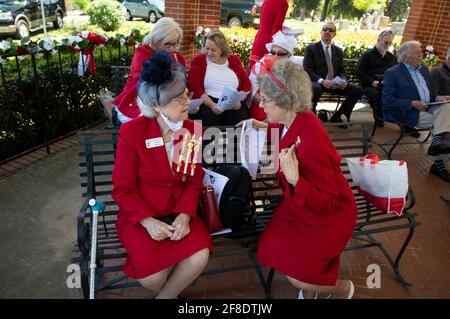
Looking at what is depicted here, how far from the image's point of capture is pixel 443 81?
500 centimetres

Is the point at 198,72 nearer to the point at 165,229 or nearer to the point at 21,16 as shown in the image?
the point at 165,229

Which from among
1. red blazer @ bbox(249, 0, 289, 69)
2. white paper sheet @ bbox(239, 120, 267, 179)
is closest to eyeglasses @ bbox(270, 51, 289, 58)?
red blazer @ bbox(249, 0, 289, 69)

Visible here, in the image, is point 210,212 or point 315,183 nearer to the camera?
point 315,183

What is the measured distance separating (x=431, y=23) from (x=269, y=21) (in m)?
5.17

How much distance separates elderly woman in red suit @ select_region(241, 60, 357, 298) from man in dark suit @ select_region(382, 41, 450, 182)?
3.08 meters

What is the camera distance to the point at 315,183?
2096 mm

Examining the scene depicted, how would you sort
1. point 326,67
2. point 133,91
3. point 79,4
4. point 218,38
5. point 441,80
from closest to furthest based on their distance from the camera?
point 133,91 < point 218,38 < point 441,80 < point 326,67 < point 79,4

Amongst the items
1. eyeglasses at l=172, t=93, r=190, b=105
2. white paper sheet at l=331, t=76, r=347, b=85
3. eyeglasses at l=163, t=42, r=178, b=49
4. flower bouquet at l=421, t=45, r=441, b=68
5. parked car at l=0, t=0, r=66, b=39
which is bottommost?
parked car at l=0, t=0, r=66, b=39

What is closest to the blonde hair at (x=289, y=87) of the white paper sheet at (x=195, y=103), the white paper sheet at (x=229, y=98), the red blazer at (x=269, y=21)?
the white paper sheet at (x=229, y=98)

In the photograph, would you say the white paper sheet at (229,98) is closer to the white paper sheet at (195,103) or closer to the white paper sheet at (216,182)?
the white paper sheet at (195,103)

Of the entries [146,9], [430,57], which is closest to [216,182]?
[430,57]

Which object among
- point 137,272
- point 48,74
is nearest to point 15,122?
point 48,74

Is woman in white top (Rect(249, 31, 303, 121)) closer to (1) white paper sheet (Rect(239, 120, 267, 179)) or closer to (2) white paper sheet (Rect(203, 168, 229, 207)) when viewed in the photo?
(1) white paper sheet (Rect(239, 120, 267, 179))

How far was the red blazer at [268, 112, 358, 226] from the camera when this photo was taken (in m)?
2.06
